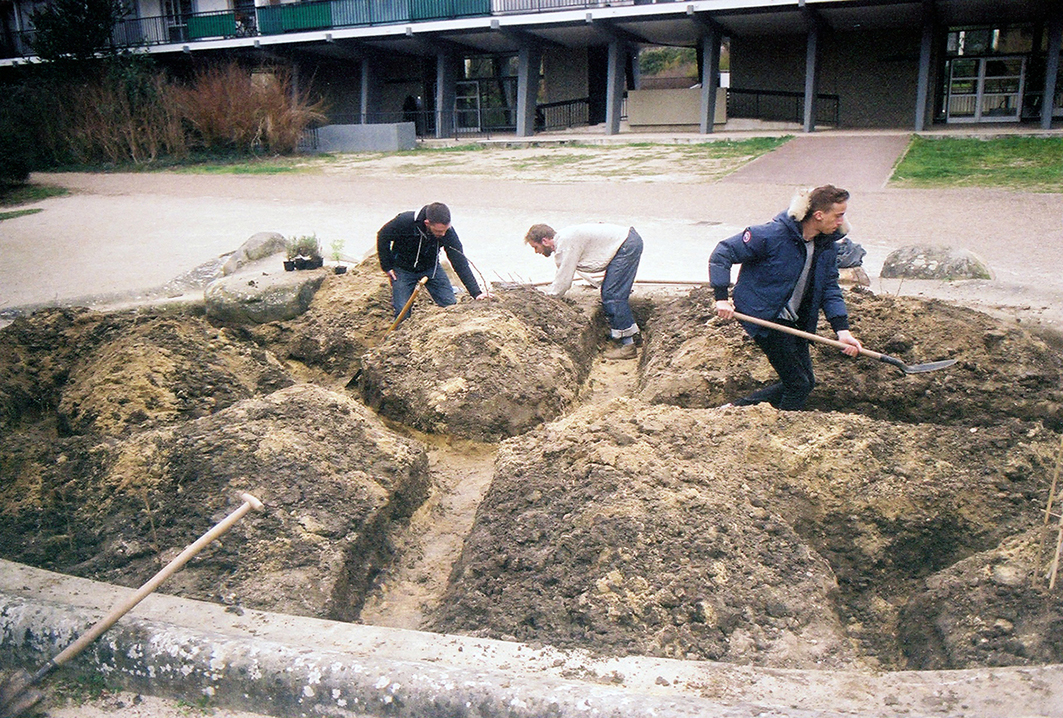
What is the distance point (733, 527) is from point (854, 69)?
26861 mm

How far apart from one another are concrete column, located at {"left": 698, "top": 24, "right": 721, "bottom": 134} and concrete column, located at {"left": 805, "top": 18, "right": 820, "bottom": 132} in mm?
2517

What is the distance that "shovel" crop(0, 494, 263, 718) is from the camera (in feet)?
9.28

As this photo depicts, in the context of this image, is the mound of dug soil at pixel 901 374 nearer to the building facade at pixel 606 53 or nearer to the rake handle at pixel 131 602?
the rake handle at pixel 131 602

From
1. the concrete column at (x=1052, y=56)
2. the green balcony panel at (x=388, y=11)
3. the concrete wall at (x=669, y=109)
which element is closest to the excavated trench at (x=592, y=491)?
the concrete column at (x=1052, y=56)

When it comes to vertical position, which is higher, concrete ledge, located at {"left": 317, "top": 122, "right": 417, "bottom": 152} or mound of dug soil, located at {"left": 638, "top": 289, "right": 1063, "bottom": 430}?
concrete ledge, located at {"left": 317, "top": 122, "right": 417, "bottom": 152}

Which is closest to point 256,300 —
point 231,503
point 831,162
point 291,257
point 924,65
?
point 291,257

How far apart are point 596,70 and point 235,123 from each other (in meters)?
12.0

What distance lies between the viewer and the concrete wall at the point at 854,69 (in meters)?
26.5

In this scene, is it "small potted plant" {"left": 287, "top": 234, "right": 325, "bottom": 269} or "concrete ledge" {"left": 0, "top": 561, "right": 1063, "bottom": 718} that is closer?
"concrete ledge" {"left": 0, "top": 561, "right": 1063, "bottom": 718}

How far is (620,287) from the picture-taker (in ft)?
23.0

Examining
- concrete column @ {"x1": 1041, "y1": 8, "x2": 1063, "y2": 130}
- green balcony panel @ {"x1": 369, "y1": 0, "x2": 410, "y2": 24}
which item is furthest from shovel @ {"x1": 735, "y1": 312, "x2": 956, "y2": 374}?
green balcony panel @ {"x1": 369, "y1": 0, "x2": 410, "y2": 24}

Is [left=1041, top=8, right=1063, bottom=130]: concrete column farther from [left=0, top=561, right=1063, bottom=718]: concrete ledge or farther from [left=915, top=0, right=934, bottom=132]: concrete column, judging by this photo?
[left=0, top=561, right=1063, bottom=718]: concrete ledge

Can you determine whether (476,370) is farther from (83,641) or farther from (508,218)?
(508,218)

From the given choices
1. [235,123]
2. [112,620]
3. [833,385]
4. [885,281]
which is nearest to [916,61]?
[235,123]
